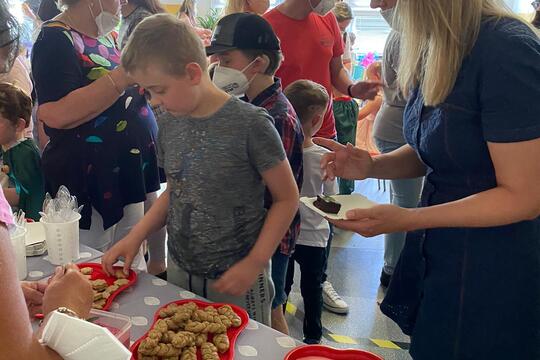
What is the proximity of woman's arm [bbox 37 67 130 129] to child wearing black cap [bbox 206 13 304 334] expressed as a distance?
1.03ft

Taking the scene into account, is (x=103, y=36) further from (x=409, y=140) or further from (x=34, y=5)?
(x=34, y=5)

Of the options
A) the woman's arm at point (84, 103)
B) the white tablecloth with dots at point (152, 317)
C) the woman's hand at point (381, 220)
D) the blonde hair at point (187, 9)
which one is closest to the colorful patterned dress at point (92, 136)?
the woman's arm at point (84, 103)

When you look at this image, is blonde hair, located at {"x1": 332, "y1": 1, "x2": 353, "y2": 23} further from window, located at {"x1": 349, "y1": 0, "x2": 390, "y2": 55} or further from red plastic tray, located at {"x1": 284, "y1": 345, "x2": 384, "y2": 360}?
red plastic tray, located at {"x1": 284, "y1": 345, "x2": 384, "y2": 360}

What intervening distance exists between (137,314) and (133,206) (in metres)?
0.76

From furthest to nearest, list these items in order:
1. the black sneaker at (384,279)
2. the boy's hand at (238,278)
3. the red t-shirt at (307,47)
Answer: the black sneaker at (384,279) → the red t-shirt at (307,47) → the boy's hand at (238,278)

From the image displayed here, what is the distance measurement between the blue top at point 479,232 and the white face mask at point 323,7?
1.20m

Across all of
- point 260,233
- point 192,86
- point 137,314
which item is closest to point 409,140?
point 260,233

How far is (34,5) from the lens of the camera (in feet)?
12.3

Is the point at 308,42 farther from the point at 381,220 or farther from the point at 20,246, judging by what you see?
the point at 20,246

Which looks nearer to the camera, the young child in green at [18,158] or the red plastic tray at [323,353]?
the red plastic tray at [323,353]

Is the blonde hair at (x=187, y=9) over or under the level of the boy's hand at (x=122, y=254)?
over

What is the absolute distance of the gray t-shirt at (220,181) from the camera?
128 cm

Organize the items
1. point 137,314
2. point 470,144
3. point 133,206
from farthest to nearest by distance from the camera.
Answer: point 133,206, point 137,314, point 470,144

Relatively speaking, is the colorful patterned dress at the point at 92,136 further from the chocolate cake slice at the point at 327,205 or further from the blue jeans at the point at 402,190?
the blue jeans at the point at 402,190
